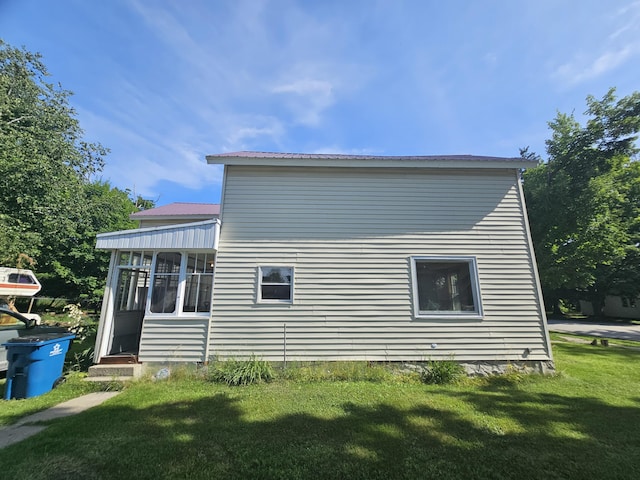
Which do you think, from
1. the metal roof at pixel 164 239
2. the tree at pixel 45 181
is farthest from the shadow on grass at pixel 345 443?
the tree at pixel 45 181

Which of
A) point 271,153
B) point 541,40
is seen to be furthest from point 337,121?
point 541,40

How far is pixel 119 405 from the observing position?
477cm

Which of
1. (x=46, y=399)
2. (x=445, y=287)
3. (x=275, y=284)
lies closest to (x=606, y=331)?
(x=445, y=287)

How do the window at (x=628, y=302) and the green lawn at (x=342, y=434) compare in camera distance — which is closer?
the green lawn at (x=342, y=434)

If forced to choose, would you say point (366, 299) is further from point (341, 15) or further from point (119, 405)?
point (341, 15)

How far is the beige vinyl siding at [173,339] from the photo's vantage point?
6.38 metres

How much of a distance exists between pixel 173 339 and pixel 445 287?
22.1ft

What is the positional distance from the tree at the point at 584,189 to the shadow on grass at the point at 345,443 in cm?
1493

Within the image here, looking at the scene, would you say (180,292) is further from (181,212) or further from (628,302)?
(628,302)

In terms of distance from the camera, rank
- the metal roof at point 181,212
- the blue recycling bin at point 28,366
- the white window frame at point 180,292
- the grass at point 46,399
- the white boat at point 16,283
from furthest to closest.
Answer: the white boat at point 16,283 → the metal roof at point 181,212 → the white window frame at point 180,292 → the blue recycling bin at point 28,366 → the grass at point 46,399

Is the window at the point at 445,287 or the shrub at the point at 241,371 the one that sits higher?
the window at the point at 445,287

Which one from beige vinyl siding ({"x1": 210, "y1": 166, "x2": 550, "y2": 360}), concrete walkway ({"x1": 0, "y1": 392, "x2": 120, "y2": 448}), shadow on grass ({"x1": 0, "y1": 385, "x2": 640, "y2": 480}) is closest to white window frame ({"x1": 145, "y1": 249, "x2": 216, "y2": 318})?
beige vinyl siding ({"x1": 210, "y1": 166, "x2": 550, "y2": 360})

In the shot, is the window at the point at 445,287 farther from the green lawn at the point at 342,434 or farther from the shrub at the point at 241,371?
the shrub at the point at 241,371

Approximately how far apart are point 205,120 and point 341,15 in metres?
5.28
